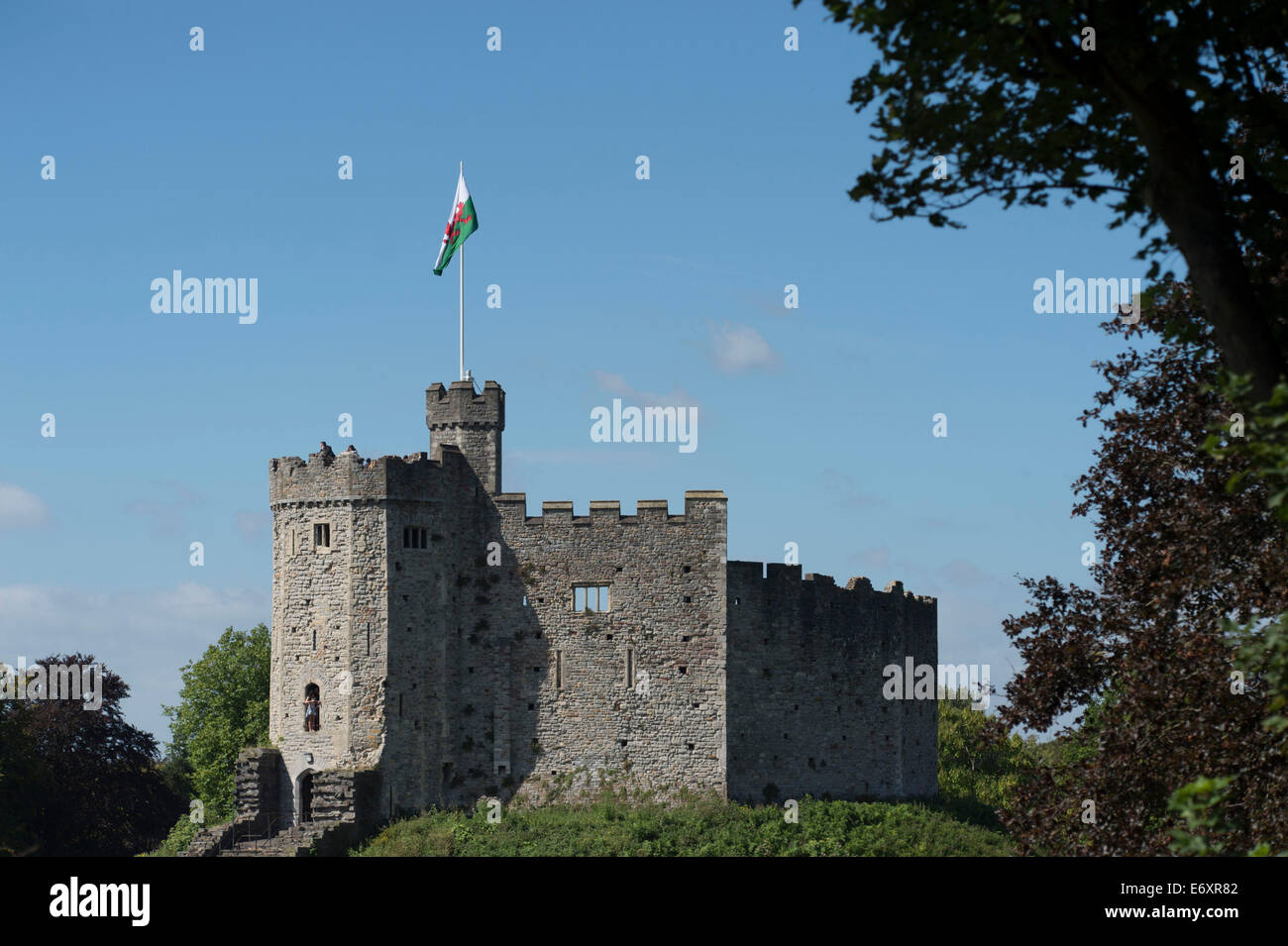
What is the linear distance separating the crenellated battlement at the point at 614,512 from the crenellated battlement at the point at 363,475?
6.71 ft

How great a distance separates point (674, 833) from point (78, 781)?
1193 inches

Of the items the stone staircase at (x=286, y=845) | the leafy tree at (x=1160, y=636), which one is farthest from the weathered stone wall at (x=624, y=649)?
the leafy tree at (x=1160, y=636)

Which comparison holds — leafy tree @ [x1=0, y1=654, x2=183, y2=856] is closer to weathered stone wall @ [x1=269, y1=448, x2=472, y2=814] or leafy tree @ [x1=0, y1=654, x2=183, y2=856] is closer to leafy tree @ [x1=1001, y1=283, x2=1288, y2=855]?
weathered stone wall @ [x1=269, y1=448, x2=472, y2=814]

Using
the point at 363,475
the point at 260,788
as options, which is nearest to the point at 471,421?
the point at 363,475

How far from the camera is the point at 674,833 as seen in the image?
4428 centimetres

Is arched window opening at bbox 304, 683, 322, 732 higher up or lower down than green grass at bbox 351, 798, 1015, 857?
higher up

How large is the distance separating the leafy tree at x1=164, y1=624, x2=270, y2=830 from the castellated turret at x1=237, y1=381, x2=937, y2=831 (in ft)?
59.7

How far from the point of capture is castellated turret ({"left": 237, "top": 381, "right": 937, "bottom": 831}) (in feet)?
155

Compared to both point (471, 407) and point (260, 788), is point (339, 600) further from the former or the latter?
point (471, 407)

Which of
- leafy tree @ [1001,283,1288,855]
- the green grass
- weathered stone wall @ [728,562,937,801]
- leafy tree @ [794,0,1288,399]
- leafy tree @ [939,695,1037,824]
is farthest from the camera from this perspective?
leafy tree @ [939,695,1037,824]

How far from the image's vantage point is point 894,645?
54562mm

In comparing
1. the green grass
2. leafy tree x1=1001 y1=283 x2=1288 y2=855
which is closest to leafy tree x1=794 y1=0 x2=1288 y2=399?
leafy tree x1=1001 y1=283 x2=1288 y2=855

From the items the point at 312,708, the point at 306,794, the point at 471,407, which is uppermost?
the point at 471,407
